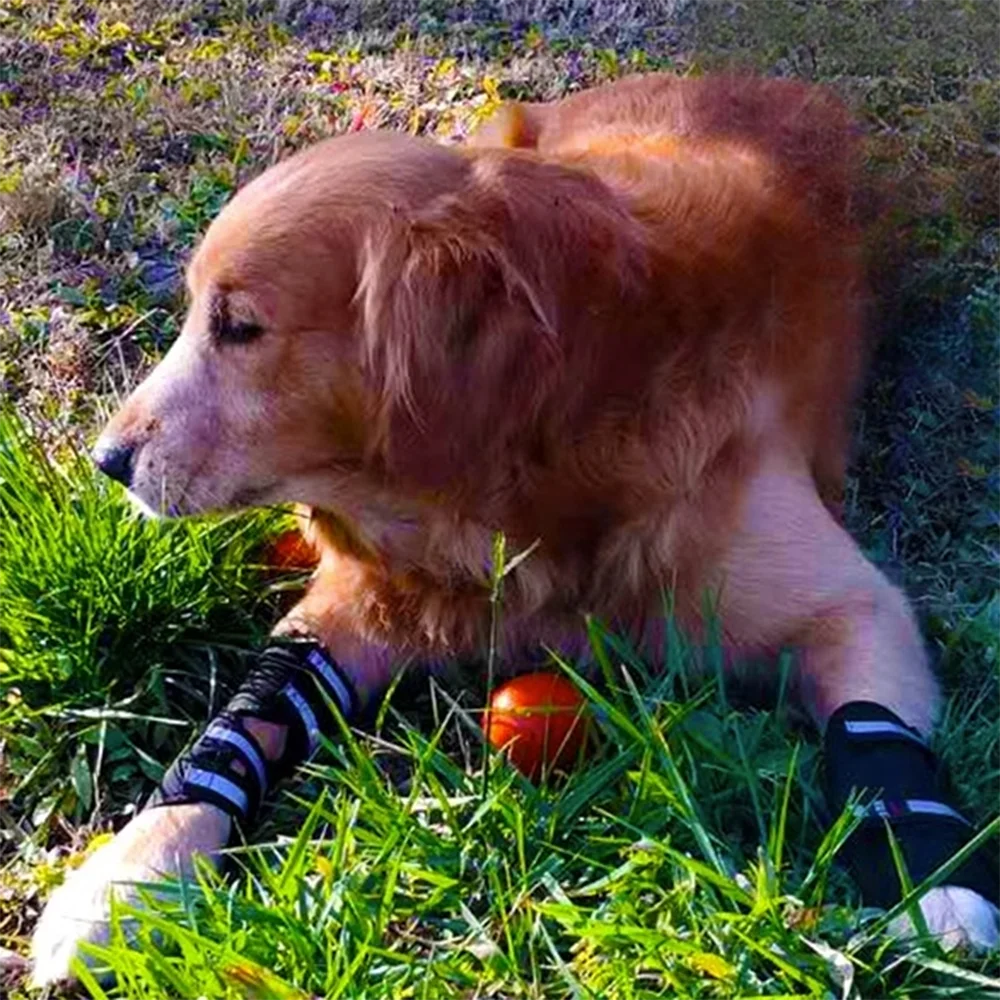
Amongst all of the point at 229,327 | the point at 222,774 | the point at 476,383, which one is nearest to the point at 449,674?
the point at 222,774

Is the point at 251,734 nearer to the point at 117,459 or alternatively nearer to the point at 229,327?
the point at 117,459

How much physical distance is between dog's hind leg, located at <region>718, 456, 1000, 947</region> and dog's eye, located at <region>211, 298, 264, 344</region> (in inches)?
32.7

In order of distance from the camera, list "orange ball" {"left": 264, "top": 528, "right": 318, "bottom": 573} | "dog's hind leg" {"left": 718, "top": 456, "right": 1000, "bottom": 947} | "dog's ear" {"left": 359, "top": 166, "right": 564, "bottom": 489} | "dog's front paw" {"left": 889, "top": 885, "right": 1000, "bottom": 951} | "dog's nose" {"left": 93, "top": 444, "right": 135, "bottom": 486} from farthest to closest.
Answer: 1. "orange ball" {"left": 264, "top": 528, "right": 318, "bottom": 573}
2. "dog's nose" {"left": 93, "top": 444, "right": 135, "bottom": 486}
3. "dog's ear" {"left": 359, "top": 166, "right": 564, "bottom": 489}
4. "dog's hind leg" {"left": 718, "top": 456, "right": 1000, "bottom": 947}
5. "dog's front paw" {"left": 889, "top": 885, "right": 1000, "bottom": 951}

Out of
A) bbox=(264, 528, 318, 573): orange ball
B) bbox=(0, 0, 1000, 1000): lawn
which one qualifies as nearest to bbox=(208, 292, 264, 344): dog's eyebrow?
bbox=(0, 0, 1000, 1000): lawn

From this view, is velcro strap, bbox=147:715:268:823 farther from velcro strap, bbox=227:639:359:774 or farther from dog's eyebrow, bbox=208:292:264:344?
dog's eyebrow, bbox=208:292:264:344

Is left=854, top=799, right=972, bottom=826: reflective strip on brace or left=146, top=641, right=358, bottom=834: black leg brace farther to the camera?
left=146, top=641, right=358, bottom=834: black leg brace

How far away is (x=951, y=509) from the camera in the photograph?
2.90 meters

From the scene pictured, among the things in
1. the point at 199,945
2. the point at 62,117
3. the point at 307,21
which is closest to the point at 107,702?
the point at 199,945

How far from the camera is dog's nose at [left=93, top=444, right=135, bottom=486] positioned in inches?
90.1

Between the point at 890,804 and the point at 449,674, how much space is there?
78cm

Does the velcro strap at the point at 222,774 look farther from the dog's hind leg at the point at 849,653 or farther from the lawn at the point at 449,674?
the dog's hind leg at the point at 849,653

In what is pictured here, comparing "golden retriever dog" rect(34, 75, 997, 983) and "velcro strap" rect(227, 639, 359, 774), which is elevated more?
"golden retriever dog" rect(34, 75, 997, 983)

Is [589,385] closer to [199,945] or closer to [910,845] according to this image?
[910,845]

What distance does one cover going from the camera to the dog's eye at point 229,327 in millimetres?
2227
